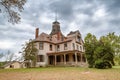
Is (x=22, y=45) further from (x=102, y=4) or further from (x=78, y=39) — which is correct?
(x=102, y=4)

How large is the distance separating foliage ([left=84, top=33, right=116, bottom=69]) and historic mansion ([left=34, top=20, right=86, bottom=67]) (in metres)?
5.36

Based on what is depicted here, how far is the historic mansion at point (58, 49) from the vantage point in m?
32.1

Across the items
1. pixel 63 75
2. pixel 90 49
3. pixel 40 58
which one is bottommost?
pixel 63 75

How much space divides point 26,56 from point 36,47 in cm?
443

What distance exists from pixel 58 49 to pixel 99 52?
13491 millimetres

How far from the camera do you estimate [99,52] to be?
77.3 feet

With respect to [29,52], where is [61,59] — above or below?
below

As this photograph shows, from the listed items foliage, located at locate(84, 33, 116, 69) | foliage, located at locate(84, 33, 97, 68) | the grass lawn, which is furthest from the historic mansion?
the grass lawn

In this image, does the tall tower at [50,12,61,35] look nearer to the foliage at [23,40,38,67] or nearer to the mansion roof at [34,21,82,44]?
the mansion roof at [34,21,82,44]

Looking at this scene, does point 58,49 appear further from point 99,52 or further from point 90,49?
point 99,52

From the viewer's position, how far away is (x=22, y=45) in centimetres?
2927

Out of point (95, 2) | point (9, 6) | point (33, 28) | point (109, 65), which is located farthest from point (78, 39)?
point (9, 6)

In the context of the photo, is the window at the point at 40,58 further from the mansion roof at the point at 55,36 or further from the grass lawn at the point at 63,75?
the grass lawn at the point at 63,75

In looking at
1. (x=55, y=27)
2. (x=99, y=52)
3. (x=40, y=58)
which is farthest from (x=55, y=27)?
(x=99, y=52)
